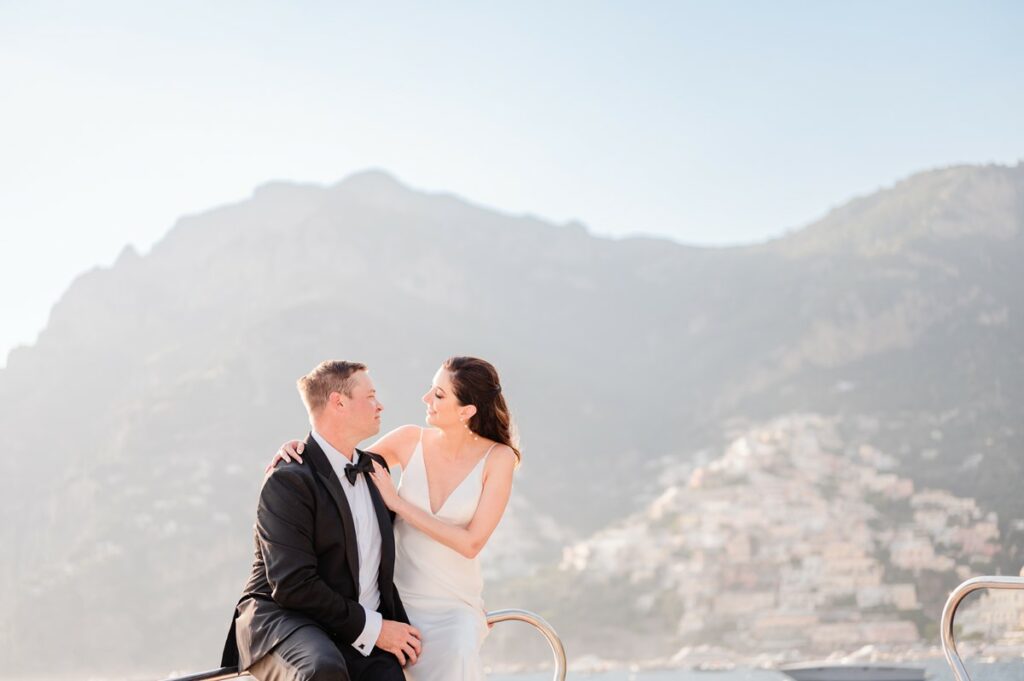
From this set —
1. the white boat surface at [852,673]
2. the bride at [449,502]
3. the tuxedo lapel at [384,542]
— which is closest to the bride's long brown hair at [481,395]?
the bride at [449,502]

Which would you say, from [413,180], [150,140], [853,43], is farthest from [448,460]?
[413,180]

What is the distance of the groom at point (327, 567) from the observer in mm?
2367

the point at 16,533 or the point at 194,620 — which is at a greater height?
the point at 16,533

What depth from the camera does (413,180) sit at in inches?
3775

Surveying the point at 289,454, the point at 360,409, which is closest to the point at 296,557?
the point at 289,454

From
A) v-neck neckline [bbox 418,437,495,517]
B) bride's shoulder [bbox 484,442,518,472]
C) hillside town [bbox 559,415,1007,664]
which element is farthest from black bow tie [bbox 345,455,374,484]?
hillside town [bbox 559,415,1007,664]

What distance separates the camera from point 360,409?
2.61 meters

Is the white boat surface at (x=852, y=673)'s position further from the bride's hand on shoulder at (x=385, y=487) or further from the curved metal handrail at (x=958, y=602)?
the bride's hand on shoulder at (x=385, y=487)

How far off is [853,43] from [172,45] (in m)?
49.6

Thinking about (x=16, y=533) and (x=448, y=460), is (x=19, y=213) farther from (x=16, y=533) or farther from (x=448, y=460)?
(x=448, y=460)

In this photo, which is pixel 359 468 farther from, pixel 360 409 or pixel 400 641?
pixel 400 641

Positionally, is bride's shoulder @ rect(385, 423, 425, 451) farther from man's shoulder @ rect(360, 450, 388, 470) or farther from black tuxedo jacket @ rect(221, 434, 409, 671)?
black tuxedo jacket @ rect(221, 434, 409, 671)

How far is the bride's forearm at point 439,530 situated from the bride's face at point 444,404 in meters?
0.27

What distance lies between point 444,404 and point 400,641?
0.66 meters
